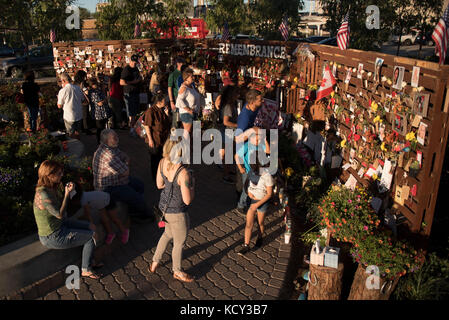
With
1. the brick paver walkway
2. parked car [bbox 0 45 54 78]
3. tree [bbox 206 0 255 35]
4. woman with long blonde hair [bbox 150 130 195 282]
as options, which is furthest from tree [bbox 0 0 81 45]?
woman with long blonde hair [bbox 150 130 195 282]

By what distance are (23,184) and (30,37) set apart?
443 inches

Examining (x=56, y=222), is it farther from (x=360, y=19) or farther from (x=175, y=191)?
(x=360, y=19)

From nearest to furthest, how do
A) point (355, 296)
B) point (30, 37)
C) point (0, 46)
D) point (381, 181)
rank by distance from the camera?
point (355, 296)
point (381, 181)
point (30, 37)
point (0, 46)

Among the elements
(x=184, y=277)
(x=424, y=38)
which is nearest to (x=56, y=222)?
(x=184, y=277)

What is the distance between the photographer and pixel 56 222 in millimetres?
4762

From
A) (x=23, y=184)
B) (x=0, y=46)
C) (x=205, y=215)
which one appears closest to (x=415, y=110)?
(x=205, y=215)

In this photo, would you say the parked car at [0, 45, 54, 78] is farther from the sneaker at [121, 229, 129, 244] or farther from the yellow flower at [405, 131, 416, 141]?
the yellow flower at [405, 131, 416, 141]

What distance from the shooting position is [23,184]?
6.84m

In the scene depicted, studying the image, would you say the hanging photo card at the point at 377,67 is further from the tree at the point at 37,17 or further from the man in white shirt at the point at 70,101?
the tree at the point at 37,17

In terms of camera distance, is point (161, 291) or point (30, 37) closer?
point (161, 291)

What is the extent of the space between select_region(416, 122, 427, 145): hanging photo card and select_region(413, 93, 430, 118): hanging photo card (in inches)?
4.7

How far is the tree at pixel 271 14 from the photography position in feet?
77.6

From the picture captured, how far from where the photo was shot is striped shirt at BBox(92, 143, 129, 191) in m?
5.64

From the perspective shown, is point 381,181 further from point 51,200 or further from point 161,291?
point 51,200
